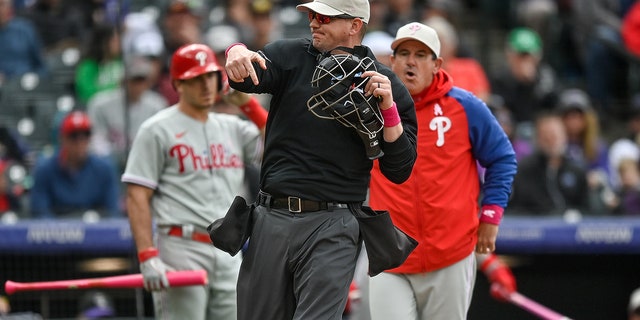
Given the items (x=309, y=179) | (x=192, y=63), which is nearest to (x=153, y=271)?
(x=192, y=63)

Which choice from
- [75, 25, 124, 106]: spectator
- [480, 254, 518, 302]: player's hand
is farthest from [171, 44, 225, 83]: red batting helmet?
[75, 25, 124, 106]: spectator

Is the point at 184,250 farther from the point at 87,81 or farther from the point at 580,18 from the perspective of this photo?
the point at 580,18

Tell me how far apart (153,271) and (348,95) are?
206 centimetres

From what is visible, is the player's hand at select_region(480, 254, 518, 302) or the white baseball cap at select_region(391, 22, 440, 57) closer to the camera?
the white baseball cap at select_region(391, 22, 440, 57)

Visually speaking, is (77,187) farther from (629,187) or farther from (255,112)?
(629,187)

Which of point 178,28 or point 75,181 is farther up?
point 178,28

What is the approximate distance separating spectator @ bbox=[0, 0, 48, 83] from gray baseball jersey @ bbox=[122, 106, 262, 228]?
210 inches

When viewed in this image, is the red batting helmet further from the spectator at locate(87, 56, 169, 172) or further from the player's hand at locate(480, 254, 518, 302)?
the spectator at locate(87, 56, 169, 172)

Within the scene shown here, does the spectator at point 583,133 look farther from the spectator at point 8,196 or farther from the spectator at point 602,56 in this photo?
the spectator at point 8,196

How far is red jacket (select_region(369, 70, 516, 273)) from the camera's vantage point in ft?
21.8

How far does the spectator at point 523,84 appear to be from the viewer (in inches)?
494

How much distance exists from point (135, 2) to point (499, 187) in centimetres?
738

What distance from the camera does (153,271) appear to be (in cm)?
710

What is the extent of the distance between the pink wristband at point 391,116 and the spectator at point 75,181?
4.77m
